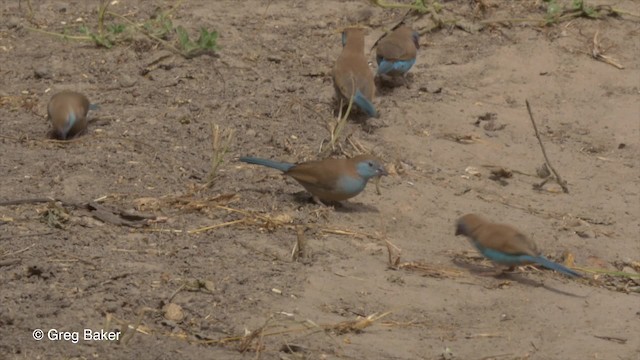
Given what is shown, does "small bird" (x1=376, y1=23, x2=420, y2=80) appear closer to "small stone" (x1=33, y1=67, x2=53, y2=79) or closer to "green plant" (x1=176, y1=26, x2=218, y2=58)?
"green plant" (x1=176, y1=26, x2=218, y2=58)

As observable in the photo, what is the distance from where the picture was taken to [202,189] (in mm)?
7301

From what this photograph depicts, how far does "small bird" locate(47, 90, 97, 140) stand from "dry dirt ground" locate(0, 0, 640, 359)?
3.1 inches

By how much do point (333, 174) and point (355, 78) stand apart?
1653mm

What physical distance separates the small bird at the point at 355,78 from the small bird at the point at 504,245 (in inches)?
77.6

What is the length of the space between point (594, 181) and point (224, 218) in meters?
2.87

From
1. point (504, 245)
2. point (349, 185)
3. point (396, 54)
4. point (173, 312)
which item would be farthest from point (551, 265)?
point (396, 54)

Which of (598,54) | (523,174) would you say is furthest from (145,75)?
(598,54)

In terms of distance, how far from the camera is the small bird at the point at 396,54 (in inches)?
368

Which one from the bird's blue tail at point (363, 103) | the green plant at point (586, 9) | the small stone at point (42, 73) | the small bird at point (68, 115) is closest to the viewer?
the small bird at point (68, 115)

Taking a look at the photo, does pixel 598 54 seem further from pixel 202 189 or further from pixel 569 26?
pixel 202 189

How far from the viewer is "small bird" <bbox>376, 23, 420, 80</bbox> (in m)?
9.34

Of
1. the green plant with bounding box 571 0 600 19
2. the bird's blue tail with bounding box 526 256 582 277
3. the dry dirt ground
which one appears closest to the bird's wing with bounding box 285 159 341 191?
the dry dirt ground

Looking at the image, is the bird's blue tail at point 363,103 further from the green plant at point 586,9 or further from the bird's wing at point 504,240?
the green plant at point 586,9

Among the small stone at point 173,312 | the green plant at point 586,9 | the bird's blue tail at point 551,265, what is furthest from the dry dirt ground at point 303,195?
the green plant at point 586,9
